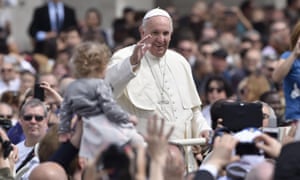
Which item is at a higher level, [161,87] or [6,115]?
[161,87]

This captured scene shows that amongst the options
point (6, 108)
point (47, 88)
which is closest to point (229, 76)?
point (6, 108)

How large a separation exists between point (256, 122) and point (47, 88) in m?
2.02

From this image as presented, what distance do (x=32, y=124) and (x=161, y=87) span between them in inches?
51.1

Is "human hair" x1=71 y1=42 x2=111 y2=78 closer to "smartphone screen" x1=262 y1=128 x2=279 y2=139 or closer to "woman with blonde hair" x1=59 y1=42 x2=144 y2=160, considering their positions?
"woman with blonde hair" x1=59 y1=42 x2=144 y2=160

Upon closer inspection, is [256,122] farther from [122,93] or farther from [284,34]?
[284,34]

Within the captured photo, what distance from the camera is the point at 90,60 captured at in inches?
400

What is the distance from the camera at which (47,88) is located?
1166 centimetres

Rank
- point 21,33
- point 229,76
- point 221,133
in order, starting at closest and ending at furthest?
point 221,133 < point 229,76 < point 21,33

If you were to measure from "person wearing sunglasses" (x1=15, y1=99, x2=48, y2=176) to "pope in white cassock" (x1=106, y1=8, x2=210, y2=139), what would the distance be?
0.97 metres

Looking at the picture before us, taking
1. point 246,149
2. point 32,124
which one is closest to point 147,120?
point 32,124

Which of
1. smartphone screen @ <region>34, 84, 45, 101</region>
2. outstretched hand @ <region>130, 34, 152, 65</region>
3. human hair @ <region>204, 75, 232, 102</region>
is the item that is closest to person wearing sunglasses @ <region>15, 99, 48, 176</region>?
smartphone screen @ <region>34, 84, 45, 101</region>

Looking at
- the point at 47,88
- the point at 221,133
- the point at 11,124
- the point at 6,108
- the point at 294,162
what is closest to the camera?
the point at 294,162

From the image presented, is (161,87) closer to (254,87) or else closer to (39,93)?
(39,93)

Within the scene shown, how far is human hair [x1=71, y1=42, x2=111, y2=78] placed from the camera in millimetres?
10164
